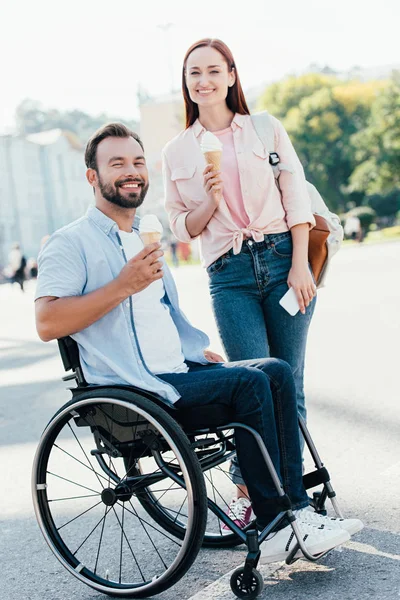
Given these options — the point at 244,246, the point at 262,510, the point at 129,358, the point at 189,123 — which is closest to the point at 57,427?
the point at 129,358

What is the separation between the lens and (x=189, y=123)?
3881 millimetres

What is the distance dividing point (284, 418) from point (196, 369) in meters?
0.45

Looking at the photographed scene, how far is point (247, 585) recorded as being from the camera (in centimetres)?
298

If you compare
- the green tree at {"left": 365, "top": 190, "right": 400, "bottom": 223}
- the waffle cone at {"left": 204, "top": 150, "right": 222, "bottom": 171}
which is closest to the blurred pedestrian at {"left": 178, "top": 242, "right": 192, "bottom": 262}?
the green tree at {"left": 365, "top": 190, "right": 400, "bottom": 223}

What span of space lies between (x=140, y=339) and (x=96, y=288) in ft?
0.81

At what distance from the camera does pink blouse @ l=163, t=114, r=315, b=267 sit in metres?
3.69

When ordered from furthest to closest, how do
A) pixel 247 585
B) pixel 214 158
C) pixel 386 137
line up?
pixel 386 137 → pixel 214 158 → pixel 247 585

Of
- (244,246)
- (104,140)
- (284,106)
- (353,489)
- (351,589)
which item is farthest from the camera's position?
(284,106)

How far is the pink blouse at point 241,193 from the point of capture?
3.69m

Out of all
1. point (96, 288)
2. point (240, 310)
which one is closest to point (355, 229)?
point (240, 310)

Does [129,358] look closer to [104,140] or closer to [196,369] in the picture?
[196,369]

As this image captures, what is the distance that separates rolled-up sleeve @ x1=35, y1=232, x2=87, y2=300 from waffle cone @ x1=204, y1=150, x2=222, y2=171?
0.64 meters

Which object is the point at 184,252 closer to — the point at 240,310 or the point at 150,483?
the point at 240,310

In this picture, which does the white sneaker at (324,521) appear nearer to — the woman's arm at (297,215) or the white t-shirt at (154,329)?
the white t-shirt at (154,329)
